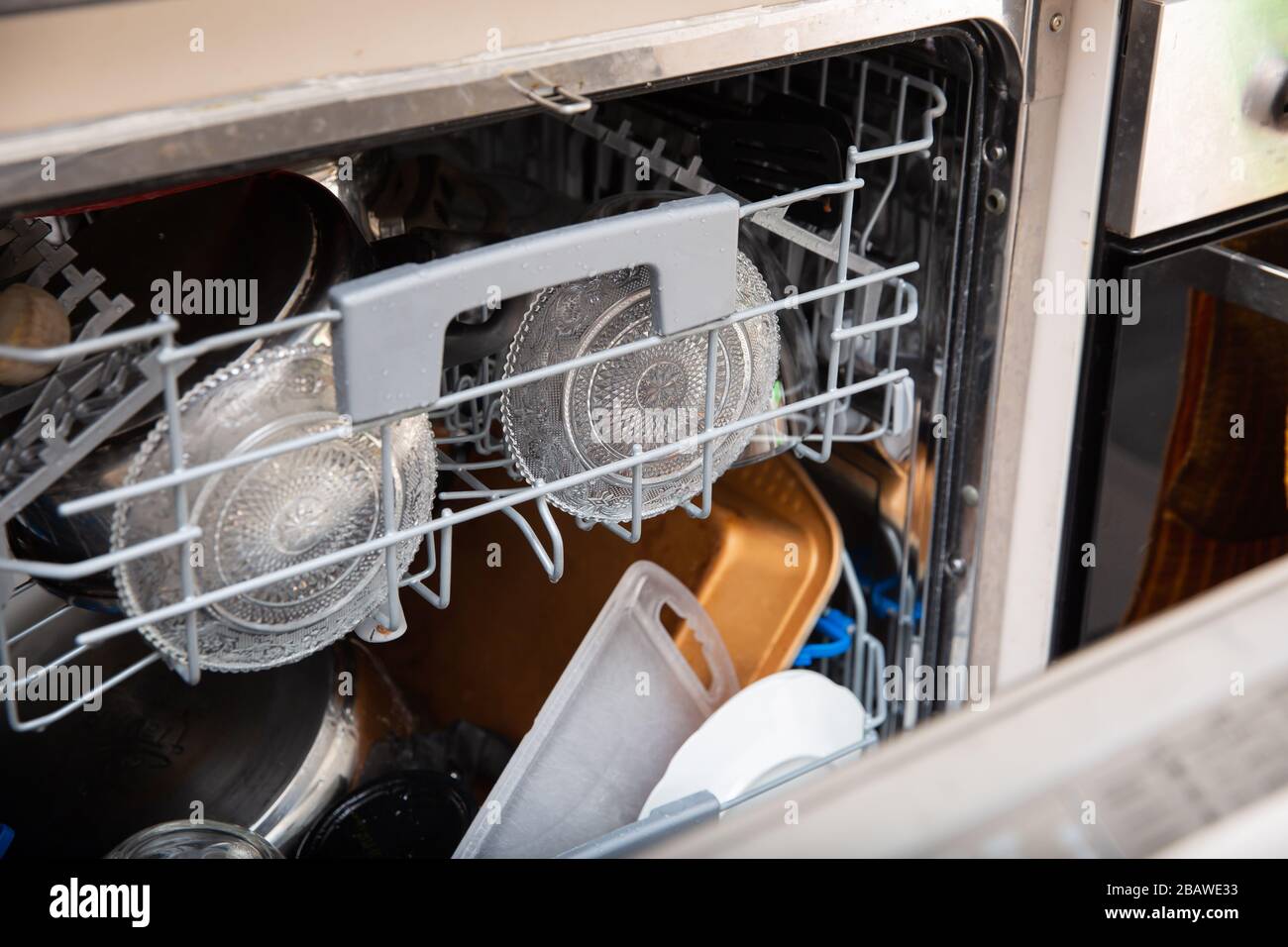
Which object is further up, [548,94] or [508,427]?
[548,94]

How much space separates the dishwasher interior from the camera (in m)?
0.71

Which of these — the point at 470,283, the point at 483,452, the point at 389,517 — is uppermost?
the point at 470,283

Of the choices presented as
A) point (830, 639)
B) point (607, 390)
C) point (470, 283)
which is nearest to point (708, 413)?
point (607, 390)

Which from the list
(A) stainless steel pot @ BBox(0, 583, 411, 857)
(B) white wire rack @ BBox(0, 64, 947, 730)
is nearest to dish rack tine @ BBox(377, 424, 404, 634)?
(B) white wire rack @ BBox(0, 64, 947, 730)

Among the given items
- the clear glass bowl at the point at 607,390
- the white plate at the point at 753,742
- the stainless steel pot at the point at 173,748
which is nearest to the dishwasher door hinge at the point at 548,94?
the clear glass bowl at the point at 607,390

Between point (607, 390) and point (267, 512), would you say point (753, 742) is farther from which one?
point (267, 512)

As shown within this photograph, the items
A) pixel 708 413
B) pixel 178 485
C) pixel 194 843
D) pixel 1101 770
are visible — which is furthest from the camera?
pixel 194 843

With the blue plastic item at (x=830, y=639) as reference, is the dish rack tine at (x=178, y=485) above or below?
above

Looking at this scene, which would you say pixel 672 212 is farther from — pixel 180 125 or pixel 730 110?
pixel 730 110

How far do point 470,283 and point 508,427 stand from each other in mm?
212

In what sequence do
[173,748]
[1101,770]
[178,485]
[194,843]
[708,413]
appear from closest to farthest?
[1101,770], [178,485], [708,413], [194,843], [173,748]

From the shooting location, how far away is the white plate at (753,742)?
40.4 inches

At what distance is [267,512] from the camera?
0.73 metres

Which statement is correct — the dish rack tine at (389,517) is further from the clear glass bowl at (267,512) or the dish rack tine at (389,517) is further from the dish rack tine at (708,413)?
the dish rack tine at (708,413)
